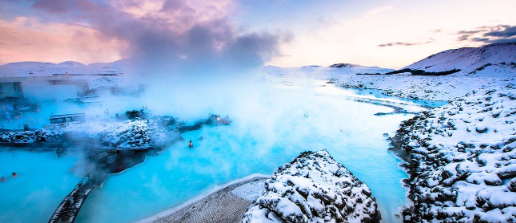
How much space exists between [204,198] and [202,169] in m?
3.08

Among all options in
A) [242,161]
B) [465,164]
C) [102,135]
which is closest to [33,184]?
[102,135]

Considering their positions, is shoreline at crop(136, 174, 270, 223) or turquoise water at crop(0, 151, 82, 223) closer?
shoreline at crop(136, 174, 270, 223)

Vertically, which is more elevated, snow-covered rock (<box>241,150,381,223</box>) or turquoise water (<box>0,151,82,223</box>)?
snow-covered rock (<box>241,150,381,223</box>)

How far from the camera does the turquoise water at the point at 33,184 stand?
8.60m

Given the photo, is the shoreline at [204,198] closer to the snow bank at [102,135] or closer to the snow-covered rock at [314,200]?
the snow-covered rock at [314,200]

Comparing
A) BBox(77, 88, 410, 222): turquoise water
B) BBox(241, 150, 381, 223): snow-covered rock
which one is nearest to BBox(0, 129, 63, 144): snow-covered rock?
BBox(77, 88, 410, 222): turquoise water

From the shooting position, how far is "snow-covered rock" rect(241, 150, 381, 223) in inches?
216

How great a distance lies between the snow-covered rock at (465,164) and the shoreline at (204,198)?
289 inches

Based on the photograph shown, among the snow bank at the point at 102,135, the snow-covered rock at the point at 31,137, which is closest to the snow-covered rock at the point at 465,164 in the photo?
the snow bank at the point at 102,135

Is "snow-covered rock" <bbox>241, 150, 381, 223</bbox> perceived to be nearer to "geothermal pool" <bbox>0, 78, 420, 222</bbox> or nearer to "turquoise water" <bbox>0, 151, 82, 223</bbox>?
"geothermal pool" <bbox>0, 78, 420, 222</bbox>

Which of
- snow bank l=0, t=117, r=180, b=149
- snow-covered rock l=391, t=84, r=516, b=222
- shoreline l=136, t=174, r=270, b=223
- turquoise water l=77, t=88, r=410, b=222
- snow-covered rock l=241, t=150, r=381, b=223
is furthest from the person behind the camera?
snow bank l=0, t=117, r=180, b=149

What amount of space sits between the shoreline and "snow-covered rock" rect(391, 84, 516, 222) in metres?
7.34

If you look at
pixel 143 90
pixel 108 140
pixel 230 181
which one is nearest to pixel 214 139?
pixel 230 181

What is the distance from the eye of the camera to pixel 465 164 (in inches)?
306
